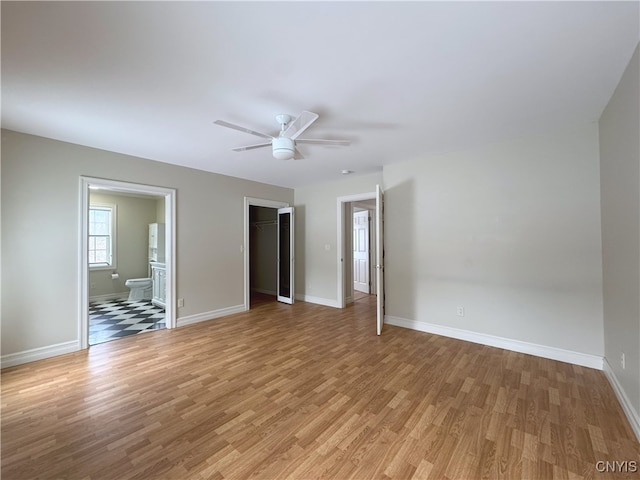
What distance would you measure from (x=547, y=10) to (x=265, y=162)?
10.8 feet

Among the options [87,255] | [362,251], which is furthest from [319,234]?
[87,255]

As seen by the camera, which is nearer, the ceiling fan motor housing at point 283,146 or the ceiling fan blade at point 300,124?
the ceiling fan blade at point 300,124

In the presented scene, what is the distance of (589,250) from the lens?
268 cm

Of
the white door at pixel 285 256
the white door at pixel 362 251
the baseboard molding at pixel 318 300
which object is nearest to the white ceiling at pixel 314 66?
the white door at pixel 285 256

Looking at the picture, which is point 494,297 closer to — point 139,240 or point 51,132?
point 51,132

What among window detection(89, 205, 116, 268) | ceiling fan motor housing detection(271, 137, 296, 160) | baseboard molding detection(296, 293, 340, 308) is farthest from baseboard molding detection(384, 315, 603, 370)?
window detection(89, 205, 116, 268)

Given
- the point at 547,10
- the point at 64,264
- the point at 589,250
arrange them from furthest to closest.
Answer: the point at 64,264 < the point at 589,250 < the point at 547,10

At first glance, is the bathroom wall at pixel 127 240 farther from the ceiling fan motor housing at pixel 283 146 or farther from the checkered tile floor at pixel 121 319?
the ceiling fan motor housing at pixel 283 146

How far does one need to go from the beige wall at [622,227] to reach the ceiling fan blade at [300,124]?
6.99ft

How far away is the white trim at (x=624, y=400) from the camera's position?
5.74ft

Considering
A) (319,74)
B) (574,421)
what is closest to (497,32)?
(319,74)

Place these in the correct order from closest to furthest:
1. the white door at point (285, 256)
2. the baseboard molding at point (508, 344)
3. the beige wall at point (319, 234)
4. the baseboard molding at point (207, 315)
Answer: the baseboard molding at point (508, 344) < the baseboard molding at point (207, 315) < the beige wall at point (319, 234) < the white door at point (285, 256)

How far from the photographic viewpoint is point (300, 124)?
7.42ft

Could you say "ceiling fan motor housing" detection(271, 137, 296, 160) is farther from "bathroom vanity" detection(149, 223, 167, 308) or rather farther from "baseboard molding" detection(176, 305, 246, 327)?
"bathroom vanity" detection(149, 223, 167, 308)
